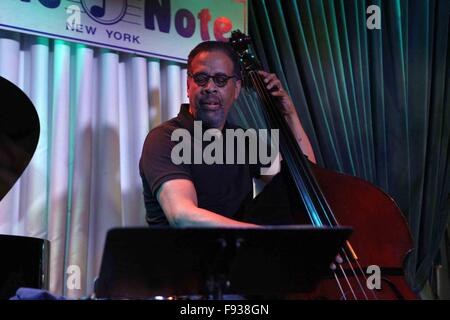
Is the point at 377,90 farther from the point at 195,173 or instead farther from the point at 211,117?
the point at 195,173

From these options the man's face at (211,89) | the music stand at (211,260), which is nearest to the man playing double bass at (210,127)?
the man's face at (211,89)

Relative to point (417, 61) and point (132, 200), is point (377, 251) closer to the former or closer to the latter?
point (132, 200)

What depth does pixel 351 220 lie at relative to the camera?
1.92 m

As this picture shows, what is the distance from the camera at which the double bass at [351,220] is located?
1.72 meters

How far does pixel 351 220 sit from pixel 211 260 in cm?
74

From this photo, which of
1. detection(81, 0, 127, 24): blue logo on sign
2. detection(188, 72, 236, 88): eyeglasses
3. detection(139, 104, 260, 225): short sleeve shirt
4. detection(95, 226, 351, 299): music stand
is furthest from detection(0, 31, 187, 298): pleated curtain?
detection(95, 226, 351, 299): music stand

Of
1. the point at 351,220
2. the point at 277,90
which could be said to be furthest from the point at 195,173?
the point at 351,220

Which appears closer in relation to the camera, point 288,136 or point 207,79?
point 288,136

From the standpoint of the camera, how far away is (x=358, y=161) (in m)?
2.91

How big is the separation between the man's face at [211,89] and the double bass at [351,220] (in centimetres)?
26

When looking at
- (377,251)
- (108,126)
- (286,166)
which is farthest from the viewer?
(108,126)

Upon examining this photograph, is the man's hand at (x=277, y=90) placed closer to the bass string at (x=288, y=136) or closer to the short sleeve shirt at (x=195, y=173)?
the bass string at (x=288, y=136)
